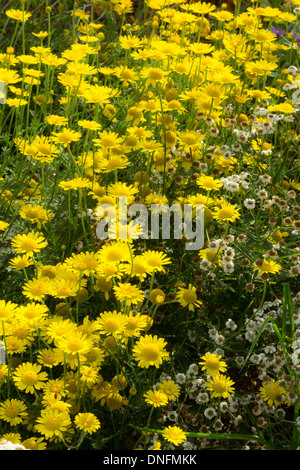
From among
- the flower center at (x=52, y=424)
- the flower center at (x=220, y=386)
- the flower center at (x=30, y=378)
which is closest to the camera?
the flower center at (x=52, y=424)

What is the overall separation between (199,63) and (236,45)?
32 centimetres

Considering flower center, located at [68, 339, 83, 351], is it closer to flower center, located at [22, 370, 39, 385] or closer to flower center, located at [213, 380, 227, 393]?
flower center, located at [22, 370, 39, 385]

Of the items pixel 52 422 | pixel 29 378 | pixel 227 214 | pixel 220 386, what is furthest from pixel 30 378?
pixel 227 214

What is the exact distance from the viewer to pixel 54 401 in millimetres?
1919

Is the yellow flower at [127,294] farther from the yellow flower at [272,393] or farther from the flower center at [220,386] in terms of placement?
the yellow flower at [272,393]

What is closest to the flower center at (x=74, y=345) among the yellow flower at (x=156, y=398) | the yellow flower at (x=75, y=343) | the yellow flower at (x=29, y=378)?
the yellow flower at (x=75, y=343)

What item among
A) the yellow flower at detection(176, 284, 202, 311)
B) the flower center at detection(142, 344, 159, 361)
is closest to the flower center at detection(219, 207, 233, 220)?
the yellow flower at detection(176, 284, 202, 311)

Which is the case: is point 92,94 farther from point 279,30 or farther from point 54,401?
point 279,30

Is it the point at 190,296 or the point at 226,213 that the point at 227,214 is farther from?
the point at 190,296
